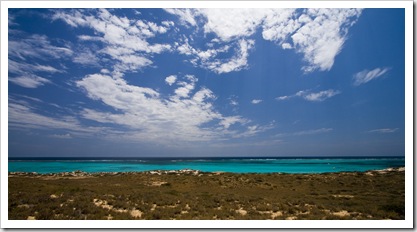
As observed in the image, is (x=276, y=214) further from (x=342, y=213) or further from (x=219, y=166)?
(x=219, y=166)

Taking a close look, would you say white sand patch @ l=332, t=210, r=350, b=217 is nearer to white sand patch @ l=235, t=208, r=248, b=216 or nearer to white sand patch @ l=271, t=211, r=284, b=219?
white sand patch @ l=271, t=211, r=284, b=219

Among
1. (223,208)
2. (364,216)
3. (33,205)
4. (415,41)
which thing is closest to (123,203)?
(33,205)

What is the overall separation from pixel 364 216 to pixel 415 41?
4.95 meters

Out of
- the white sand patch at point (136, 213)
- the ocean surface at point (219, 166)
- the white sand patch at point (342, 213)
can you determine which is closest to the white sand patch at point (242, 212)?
the white sand patch at point (342, 213)

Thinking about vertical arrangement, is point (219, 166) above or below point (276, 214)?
below

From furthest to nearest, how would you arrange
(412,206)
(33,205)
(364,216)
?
(33,205), (364,216), (412,206)

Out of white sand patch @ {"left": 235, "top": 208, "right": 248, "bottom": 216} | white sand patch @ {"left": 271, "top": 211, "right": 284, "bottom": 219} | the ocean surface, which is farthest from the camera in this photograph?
the ocean surface

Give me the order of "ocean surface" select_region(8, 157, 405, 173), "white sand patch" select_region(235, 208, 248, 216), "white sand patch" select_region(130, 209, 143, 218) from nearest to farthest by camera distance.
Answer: "white sand patch" select_region(130, 209, 143, 218), "white sand patch" select_region(235, 208, 248, 216), "ocean surface" select_region(8, 157, 405, 173)

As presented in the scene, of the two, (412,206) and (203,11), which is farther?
(203,11)

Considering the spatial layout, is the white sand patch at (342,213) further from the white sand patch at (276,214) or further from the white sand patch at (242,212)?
the white sand patch at (242,212)

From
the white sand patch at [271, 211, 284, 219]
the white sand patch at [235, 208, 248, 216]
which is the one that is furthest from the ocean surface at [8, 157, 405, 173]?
the white sand patch at [271, 211, 284, 219]

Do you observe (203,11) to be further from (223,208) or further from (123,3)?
(223,208)

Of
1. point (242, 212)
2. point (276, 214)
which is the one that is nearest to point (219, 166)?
point (242, 212)

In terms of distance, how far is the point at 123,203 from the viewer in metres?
7.14
